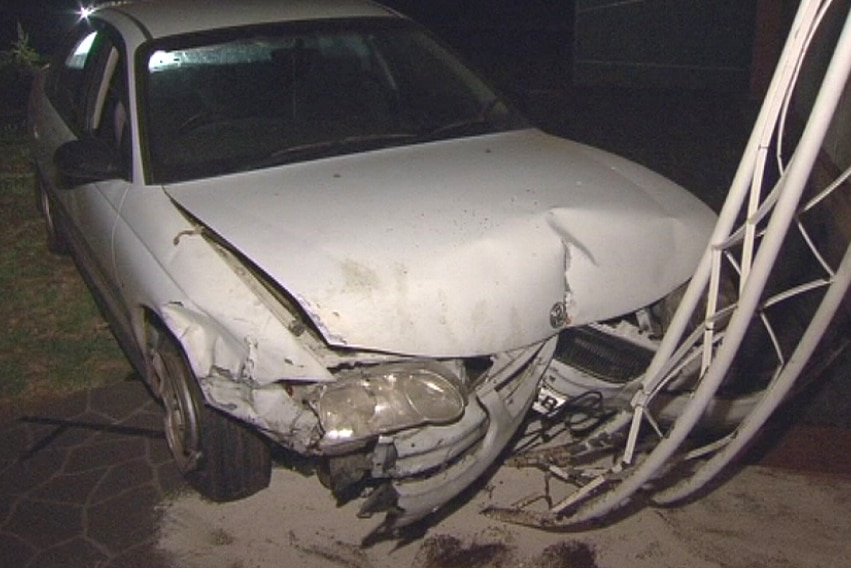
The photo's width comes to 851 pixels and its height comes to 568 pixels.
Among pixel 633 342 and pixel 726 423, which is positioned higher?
pixel 633 342

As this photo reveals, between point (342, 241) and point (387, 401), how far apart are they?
602mm

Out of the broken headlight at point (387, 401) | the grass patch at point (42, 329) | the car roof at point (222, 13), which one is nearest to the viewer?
the broken headlight at point (387, 401)

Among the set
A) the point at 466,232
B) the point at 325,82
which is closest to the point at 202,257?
the point at 466,232

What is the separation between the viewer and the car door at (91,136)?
153 inches

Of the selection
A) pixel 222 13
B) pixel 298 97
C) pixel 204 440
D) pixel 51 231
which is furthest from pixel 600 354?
pixel 51 231

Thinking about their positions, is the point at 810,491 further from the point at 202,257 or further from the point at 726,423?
the point at 202,257

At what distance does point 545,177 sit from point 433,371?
1.11 metres

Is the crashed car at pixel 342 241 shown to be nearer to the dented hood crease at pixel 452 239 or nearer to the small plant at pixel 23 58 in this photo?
the dented hood crease at pixel 452 239

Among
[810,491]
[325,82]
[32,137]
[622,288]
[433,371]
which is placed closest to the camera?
[433,371]

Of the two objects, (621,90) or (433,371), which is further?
(621,90)

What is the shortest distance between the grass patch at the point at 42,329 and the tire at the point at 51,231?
0.23ft

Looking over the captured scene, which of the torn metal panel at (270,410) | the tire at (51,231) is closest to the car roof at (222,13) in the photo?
the tire at (51,231)

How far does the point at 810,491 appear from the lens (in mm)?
3596

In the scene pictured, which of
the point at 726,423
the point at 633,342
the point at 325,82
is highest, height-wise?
the point at 325,82
